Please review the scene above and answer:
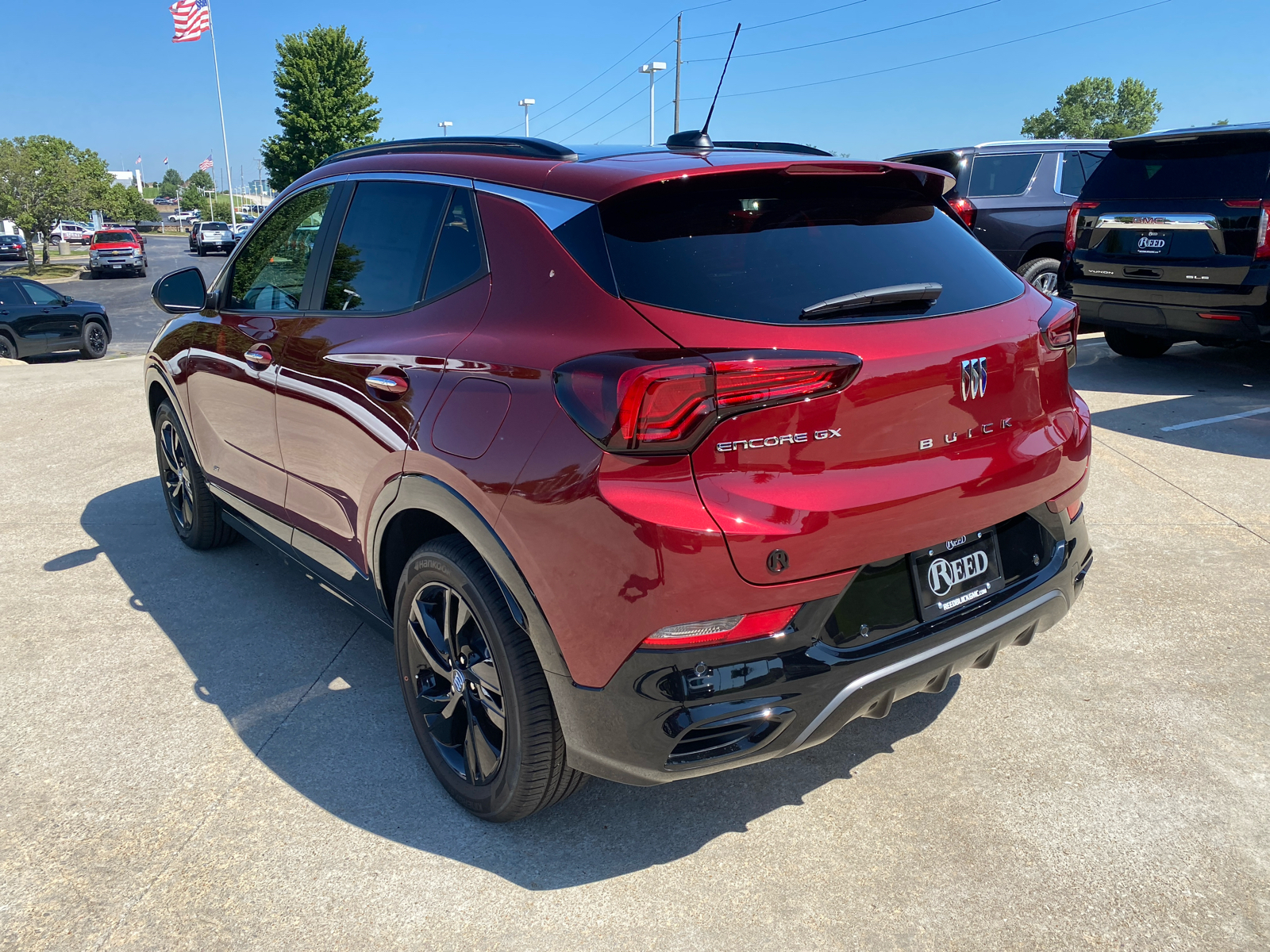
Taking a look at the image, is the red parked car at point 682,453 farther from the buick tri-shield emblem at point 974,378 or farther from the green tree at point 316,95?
the green tree at point 316,95

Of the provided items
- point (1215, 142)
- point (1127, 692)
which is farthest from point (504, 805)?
point (1215, 142)

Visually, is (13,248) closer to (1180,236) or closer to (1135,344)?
(1135,344)

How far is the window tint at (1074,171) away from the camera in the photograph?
35.9ft

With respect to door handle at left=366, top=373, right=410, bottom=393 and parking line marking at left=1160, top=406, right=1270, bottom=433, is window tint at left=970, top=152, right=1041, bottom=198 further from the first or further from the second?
door handle at left=366, top=373, right=410, bottom=393

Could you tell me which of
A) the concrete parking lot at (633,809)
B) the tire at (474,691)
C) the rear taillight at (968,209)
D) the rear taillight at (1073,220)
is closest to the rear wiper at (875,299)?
the tire at (474,691)

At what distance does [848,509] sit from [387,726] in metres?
1.83

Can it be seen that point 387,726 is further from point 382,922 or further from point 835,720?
point 835,720

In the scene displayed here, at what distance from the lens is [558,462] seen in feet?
6.99

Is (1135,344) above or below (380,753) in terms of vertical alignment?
above

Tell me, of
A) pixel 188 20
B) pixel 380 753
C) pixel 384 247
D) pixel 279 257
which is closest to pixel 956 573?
pixel 380 753

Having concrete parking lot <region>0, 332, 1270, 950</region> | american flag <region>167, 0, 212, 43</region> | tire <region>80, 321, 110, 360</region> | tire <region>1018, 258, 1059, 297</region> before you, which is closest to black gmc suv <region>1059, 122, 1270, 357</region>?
tire <region>1018, 258, 1059, 297</region>

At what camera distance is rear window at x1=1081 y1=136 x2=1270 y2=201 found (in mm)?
6875

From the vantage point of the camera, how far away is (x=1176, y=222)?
7223mm

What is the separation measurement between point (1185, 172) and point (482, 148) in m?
6.46
